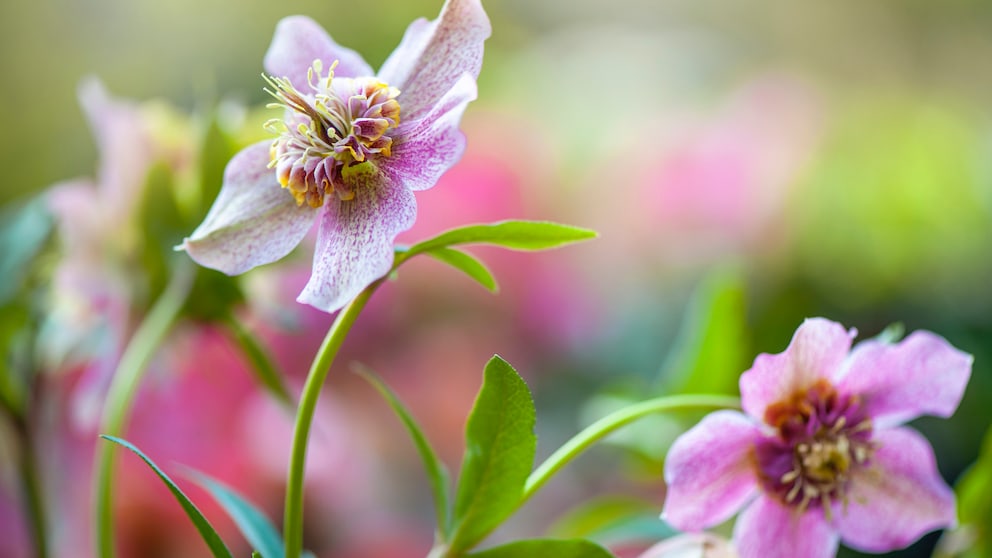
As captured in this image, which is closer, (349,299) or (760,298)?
(349,299)

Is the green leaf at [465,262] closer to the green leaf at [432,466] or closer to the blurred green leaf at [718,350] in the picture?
the green leaf at [432,466]

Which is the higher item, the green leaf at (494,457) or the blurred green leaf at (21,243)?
the blurred green leaf at (21,243)

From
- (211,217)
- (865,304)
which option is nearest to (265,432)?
(211,217)

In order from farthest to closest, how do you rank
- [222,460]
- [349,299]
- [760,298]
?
1. [760,298]
2. [222,460]
3. [349,299]

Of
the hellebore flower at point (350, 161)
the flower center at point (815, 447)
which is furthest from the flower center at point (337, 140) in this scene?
the flower center at point (815, 447)

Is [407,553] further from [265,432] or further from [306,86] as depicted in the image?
[306,86]

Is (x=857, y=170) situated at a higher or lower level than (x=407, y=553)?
higher
